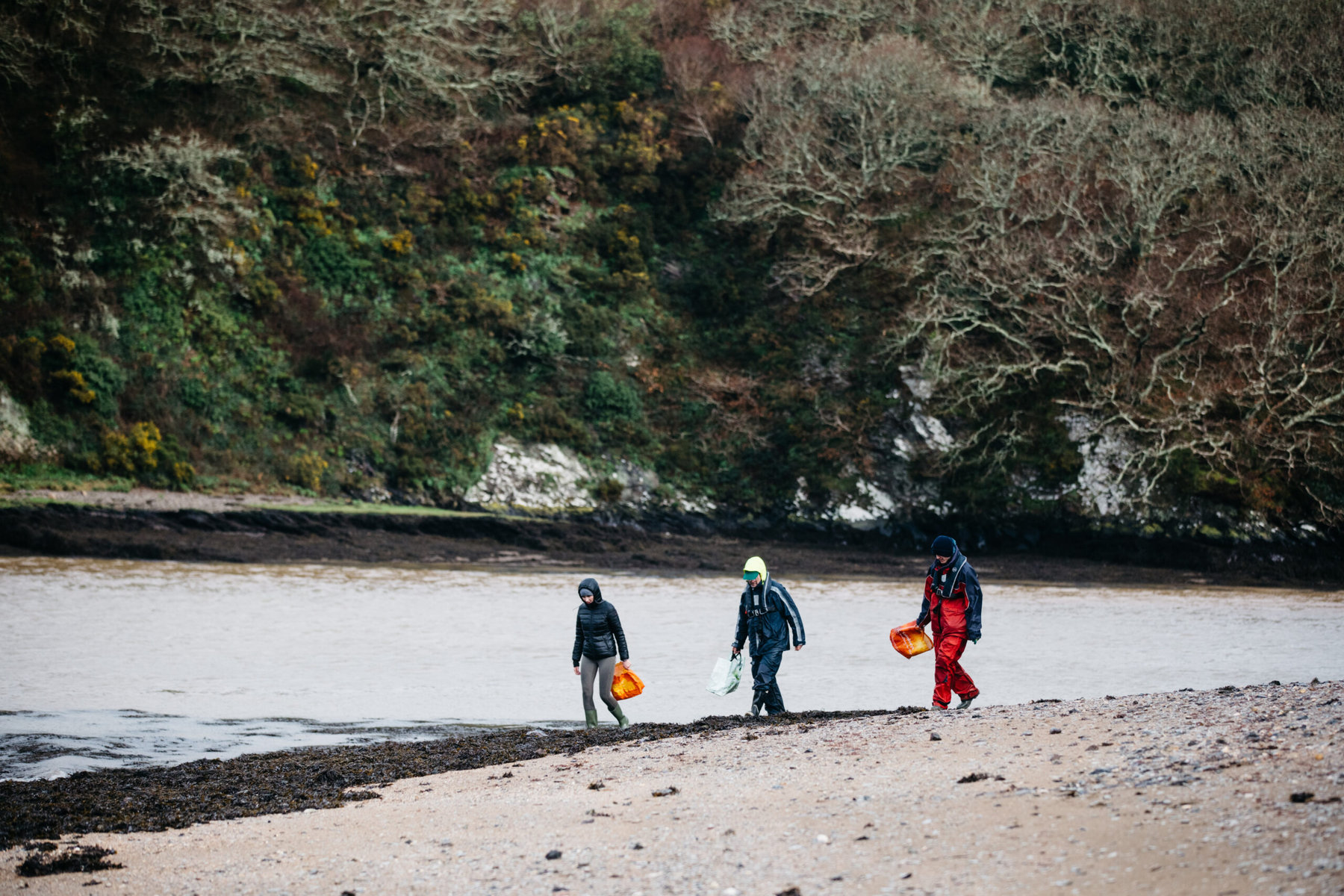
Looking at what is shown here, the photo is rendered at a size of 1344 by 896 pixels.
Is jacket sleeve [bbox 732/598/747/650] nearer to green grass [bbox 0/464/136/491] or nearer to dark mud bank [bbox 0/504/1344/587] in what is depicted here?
dark mud bank [bbox 0/504/1344/587]

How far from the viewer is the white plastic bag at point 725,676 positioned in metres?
12.6

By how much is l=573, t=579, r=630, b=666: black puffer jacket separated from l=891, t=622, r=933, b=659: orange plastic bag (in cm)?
300

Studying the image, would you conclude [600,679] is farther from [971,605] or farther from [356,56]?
[356,56]

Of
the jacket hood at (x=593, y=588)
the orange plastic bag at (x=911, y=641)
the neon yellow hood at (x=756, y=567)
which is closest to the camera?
the orange plastic bag at (x=911, y=641)

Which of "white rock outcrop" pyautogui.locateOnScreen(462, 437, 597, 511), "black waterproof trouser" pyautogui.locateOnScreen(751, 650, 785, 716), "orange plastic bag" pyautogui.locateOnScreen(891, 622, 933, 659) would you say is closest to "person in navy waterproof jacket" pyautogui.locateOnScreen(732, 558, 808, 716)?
"black waterproof trouser" pyautogui.locateOnScreen(751, 650, 785, 716)

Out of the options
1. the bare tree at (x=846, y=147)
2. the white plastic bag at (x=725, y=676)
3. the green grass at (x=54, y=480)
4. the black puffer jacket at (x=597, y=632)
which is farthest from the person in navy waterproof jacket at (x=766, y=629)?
the bare tree at (x=846, y=147)

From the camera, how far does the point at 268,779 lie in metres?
10.2

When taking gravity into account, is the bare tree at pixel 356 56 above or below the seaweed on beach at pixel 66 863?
above

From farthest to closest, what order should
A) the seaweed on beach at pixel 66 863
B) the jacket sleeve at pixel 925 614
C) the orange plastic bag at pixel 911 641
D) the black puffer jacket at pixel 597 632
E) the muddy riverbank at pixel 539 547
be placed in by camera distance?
the muddy riverbank at pixel 539 547 → the black puffer jacket at pixel 597 632 → the orange plastic bag at pixel 911 641 → the jacket sleeve at pixel 925 614 → the seaweed on beach at pixel 66 863

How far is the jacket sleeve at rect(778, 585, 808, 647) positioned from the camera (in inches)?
484

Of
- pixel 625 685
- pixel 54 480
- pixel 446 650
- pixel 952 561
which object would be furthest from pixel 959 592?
pixel 54 480

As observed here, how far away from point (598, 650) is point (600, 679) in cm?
40

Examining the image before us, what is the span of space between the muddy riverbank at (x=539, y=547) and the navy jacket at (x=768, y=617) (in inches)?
667

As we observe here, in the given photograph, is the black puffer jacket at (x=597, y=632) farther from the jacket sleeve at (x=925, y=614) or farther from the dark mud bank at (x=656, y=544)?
the dark mud bank at (x=656, y=544)
